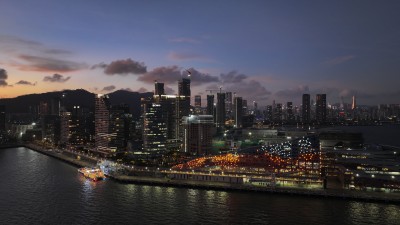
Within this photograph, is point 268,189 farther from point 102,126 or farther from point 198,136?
point 102,126

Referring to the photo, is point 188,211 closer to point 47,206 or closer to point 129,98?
point 47,206

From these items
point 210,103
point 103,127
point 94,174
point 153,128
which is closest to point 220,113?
point 210,103

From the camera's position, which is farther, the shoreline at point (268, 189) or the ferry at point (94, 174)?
the ferry at point (94, 174)

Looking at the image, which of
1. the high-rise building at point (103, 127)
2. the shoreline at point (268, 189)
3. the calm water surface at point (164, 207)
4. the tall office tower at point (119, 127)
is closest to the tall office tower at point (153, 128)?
the high-rise building at point (103, 127)

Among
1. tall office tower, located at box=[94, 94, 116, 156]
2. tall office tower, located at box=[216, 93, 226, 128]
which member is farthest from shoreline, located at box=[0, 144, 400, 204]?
tall office tower, located at box=[216, 93, 226, 128]

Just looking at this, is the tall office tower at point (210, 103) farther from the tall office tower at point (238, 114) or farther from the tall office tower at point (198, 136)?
the tall office tower at point (198, 136)

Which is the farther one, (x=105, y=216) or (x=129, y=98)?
(x=129, y=98)

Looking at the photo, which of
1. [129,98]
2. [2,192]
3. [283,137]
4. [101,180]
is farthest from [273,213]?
[129,98]
